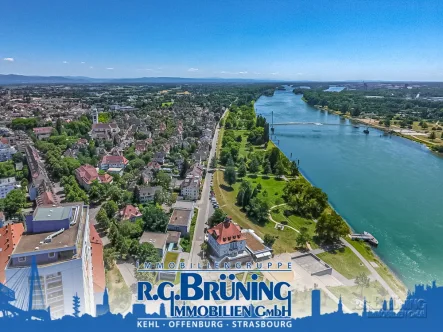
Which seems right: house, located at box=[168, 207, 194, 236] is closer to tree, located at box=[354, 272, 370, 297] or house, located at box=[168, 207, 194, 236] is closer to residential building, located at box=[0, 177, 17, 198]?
tree, located at box=[354, 272, 370, 297]

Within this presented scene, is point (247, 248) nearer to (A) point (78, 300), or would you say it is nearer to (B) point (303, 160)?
(A) point (78, 300)

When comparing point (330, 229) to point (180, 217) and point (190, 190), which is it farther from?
point (190, 190)

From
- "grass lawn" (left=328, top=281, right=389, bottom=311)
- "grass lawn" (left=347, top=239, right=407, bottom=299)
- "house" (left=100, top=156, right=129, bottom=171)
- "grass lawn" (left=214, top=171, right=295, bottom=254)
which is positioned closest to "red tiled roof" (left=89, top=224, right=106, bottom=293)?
"grass lawn" (left=214, top=171, right=295, bottom=254)

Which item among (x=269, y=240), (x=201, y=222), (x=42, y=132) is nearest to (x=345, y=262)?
(x=269, y=240)

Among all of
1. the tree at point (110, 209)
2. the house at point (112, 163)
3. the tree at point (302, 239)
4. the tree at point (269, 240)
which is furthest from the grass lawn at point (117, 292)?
the house at point (112, 163)

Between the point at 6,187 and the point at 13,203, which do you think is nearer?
the point at 13,203

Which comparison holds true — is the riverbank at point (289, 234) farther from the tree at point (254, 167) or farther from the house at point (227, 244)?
the tree at point (254, 167)
